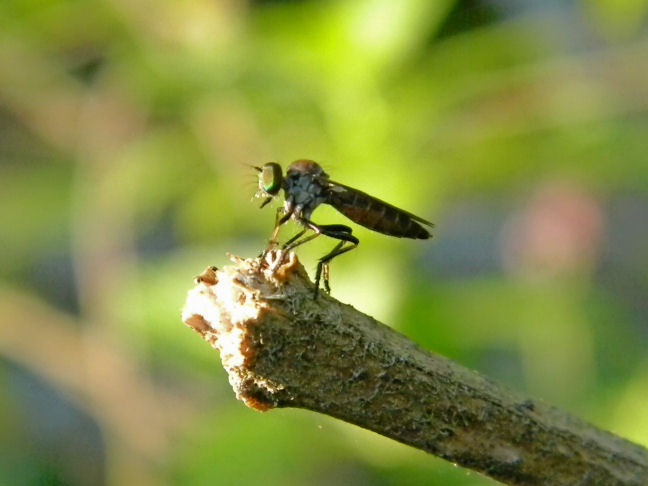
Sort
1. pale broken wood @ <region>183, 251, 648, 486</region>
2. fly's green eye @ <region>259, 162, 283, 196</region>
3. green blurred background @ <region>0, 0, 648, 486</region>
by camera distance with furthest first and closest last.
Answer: green blurred background @ <region>0, 0, 648, 486</region> < fly's green eye @ <region>259, 162, 283, 196</region> < pale broken wood @ <region>183, 251, 648, 486</region>

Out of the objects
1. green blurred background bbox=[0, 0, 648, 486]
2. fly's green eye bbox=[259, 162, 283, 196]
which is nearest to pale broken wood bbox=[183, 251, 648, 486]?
fly's green eye bbox=[259, 162, 283, 196]

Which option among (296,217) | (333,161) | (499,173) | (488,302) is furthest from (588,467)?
(499,173)

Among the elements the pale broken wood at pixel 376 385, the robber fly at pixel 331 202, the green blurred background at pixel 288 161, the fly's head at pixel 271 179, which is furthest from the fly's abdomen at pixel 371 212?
the pale broken wood at pixel 376 385

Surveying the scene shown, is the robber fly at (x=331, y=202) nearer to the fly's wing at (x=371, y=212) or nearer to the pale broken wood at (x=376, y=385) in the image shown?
the fly's wing at (x=371, y=212)

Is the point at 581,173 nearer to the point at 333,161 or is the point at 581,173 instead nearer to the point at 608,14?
the point at 608,14

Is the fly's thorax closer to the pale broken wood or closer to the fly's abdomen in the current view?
the fly's abdomen

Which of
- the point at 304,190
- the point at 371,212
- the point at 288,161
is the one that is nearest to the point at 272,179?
the point at 304,190
